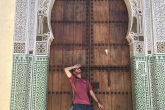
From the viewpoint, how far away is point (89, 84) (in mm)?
3689

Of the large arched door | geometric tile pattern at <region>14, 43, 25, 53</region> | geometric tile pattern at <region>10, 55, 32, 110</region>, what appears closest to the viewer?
geometric tile pattern at <region>10, 55, 32, 110</region>

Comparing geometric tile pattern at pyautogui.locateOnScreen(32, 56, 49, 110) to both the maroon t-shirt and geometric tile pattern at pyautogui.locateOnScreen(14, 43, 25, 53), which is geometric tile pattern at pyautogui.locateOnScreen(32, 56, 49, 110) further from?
the maroon t-shirt

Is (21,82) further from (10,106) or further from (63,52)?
(63,52)

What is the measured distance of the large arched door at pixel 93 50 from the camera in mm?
3824

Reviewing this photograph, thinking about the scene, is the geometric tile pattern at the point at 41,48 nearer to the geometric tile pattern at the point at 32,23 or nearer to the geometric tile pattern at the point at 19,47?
the geometric tile pattern at the point at 32,23

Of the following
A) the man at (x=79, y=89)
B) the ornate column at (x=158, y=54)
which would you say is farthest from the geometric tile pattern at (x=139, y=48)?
the man at (x=79, y=89)

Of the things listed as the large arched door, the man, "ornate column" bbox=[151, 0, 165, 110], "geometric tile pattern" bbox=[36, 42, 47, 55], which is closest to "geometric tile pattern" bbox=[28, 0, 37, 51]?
"geometric tile pattern" bbox=[36, 42, 47, 55]

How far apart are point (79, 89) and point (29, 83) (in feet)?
2.03

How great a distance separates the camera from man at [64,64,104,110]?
3549 mm

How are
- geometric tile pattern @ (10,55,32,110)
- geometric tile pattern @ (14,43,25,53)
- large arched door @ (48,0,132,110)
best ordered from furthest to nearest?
large arched door @ (48,0,132,110), geometric tile pattern @ (14,43,25,53), geometric tile pattern @ (10,55,32,110)

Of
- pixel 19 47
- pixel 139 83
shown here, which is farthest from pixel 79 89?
pixel 19 47

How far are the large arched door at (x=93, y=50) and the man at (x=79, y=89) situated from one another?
197 millimetres

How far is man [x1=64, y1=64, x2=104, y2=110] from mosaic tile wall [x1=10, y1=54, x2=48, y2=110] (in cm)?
33

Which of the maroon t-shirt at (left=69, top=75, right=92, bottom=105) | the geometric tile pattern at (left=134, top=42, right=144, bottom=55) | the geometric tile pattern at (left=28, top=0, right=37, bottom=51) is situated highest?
the geometric tile pattern at (left=28, top=0, right=37, bottom=51)
